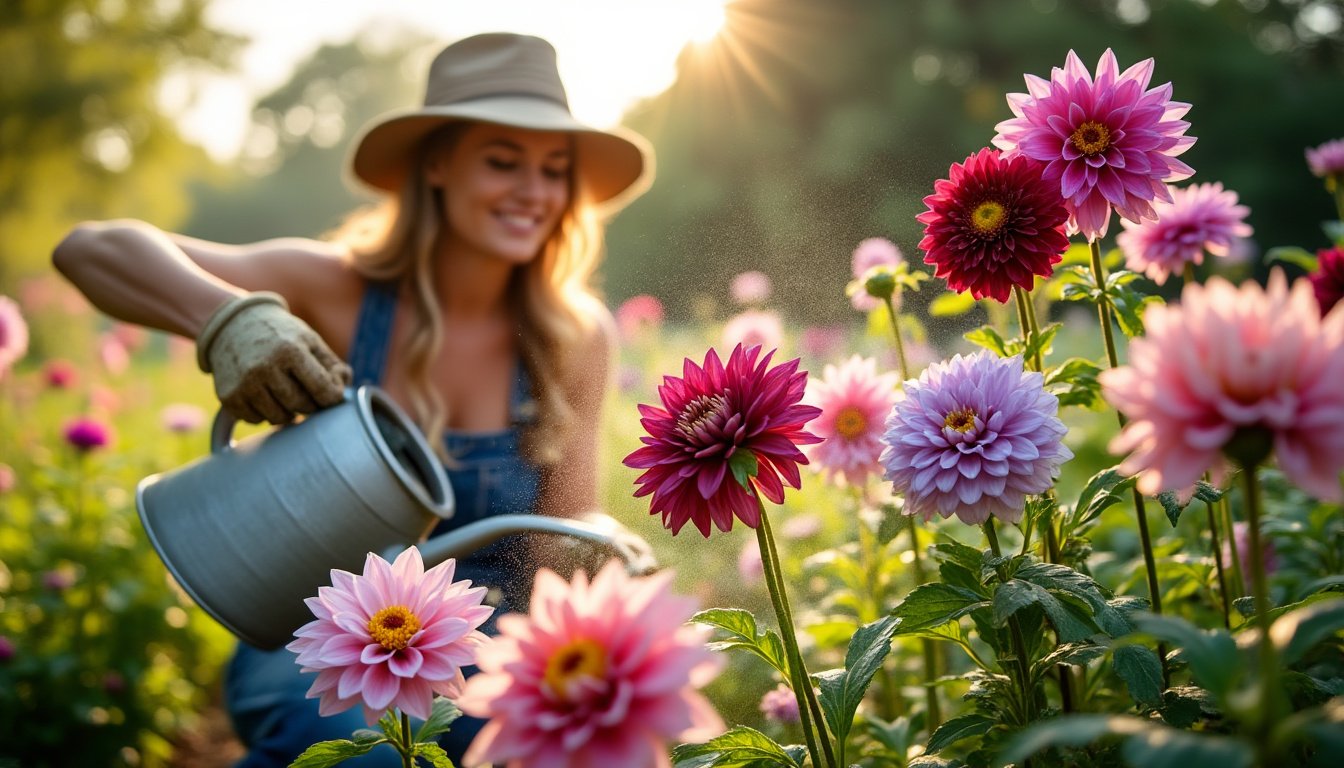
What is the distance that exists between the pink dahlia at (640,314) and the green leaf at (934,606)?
10.7ft

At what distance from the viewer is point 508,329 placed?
2.18 metres

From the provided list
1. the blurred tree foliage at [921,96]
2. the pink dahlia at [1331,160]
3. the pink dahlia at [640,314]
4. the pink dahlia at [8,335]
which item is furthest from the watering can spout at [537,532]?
the blurred tree foliage at [921,96]

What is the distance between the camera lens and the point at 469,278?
83.0 inches

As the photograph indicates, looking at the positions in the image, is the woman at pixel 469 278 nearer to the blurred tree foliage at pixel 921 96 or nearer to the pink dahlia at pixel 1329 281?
the pink dahlia at pixel 1329 281

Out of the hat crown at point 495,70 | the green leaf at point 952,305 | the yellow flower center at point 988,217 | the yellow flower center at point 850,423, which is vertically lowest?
the yellow flower center at point 850,423

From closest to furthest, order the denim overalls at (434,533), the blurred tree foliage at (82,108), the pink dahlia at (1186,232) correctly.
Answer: the pink dahlia at (1186,232) → the denim overalls at (434,533) → the blurred tree foliage at (82,108)

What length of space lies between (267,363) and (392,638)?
586mm

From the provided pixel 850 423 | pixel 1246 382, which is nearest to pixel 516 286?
pixel 850 423

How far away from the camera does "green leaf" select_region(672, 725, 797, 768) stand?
81cm

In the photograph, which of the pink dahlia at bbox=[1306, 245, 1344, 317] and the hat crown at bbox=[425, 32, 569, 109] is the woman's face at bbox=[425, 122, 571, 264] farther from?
the pink dahlia at bbox=[1306, 245, 1344, 317]

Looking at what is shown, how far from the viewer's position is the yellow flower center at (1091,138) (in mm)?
860

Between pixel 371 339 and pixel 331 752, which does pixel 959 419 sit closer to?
pixel 331 752

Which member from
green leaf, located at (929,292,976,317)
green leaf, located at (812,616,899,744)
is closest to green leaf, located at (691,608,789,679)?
green leaf, located at (812,616,899,744)

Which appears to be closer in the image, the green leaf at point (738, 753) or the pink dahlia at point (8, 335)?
the green leaf at point (738, 753)
